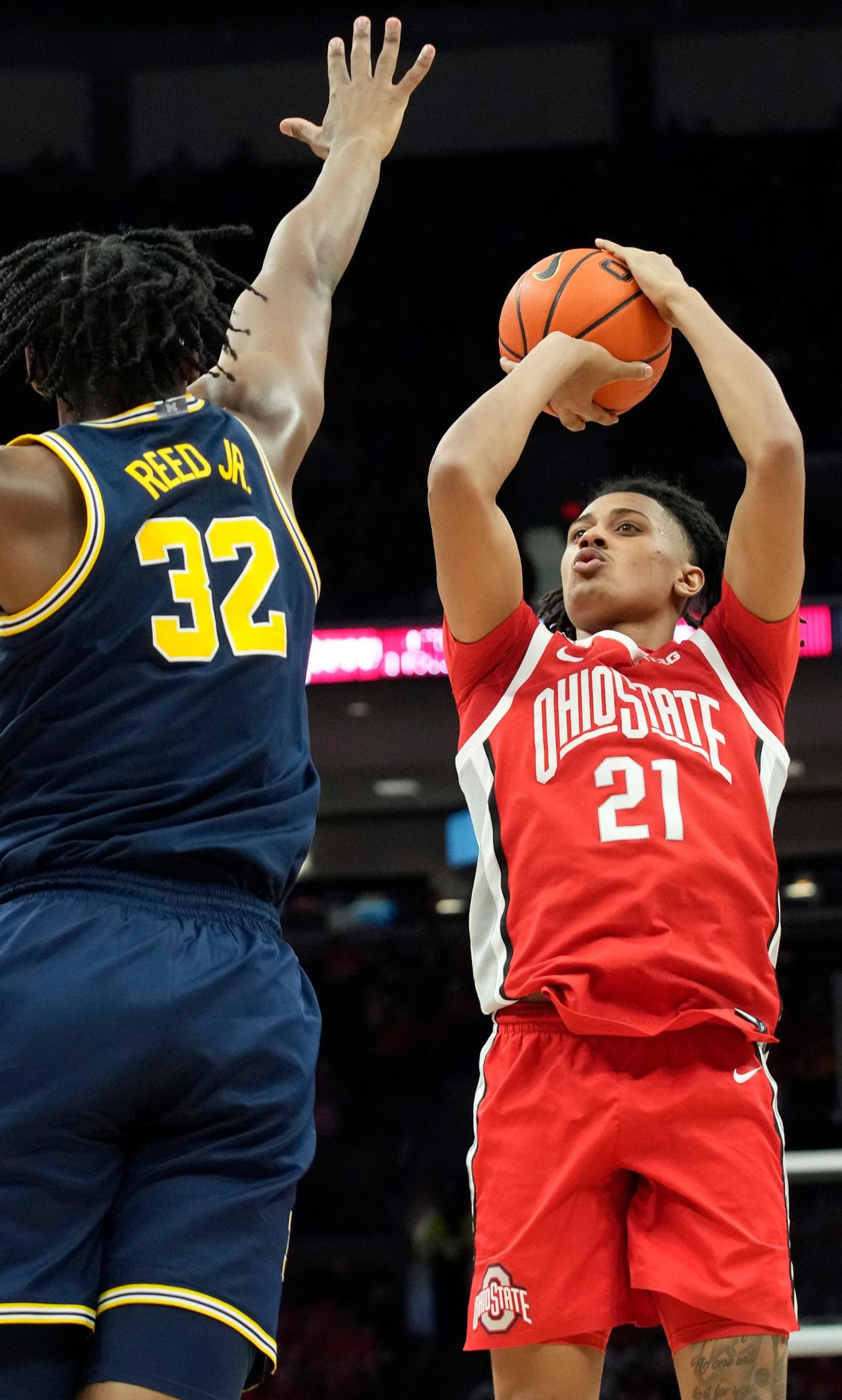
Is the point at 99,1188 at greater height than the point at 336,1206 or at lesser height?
greater

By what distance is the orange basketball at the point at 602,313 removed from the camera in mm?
2930

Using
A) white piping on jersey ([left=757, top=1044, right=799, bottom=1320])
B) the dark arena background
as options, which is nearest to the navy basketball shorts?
white piping on jersey ([left=757, top=1044, right=799, bottom=1320])

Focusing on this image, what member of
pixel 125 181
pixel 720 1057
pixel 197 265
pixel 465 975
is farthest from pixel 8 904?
pixel 125 181

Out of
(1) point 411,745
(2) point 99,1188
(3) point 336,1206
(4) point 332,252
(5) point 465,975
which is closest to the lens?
(2) point 99,1188

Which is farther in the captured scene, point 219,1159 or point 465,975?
point 465,975

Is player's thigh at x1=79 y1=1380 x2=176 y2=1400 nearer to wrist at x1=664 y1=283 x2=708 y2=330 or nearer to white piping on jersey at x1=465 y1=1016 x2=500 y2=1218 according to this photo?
white piping on jersey at x1=465 y1=1016 x2=500 y2=1218

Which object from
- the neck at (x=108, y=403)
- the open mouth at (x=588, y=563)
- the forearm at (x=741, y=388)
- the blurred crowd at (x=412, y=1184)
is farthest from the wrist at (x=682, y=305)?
the blurred crowd at (x=412, y=1184)

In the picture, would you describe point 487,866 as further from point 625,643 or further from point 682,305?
point 682,305

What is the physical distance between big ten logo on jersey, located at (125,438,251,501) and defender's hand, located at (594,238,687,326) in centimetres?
116

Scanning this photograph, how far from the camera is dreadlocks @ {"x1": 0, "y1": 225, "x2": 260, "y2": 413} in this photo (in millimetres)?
2000

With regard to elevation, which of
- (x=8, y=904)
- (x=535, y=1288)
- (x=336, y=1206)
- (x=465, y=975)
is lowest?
(x=336, y=1206)

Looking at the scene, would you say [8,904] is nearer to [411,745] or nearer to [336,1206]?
[336,1206]

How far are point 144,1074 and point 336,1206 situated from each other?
29.7 feet

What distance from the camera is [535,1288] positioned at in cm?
237
